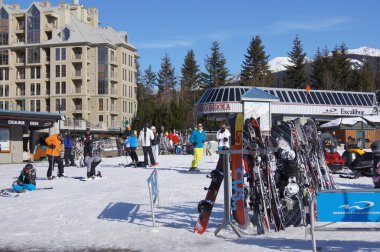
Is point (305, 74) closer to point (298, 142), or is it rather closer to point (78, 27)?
point (78, 27)

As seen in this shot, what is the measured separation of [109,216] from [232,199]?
281 centimetres

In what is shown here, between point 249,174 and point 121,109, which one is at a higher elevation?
point 121,109

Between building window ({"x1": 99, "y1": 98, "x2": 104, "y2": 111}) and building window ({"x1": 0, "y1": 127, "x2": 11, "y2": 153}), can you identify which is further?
building window ({"x1": 99, "y1": 98, "x2": 104, "y2": 111})

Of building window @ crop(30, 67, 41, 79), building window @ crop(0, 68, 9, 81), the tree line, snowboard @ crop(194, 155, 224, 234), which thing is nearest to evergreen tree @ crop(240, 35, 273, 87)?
the tree line

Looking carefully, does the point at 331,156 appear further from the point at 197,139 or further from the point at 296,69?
the point at 296,69

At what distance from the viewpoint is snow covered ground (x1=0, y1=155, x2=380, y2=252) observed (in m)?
6.93

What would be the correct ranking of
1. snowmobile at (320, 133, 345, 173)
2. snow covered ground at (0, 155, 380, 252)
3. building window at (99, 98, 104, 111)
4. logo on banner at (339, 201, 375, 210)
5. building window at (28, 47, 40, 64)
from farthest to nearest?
building window at (28, 47, 40, 64) → building window at (99, 98, 104, 111) → snowmobile at (320, 133, 345, 173) → snow covered ground at (0, 155, 380, 252) → logo on banner at (339, 201, 375, 210)

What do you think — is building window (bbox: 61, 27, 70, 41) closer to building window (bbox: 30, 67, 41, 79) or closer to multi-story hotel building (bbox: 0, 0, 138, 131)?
multi-story hotel building (bbox: 0, 0, 138, 131)

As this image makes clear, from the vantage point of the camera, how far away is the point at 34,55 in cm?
7938

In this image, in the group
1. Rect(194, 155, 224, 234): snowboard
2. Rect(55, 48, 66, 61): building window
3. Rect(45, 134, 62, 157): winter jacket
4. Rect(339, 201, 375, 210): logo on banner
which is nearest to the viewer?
Rect(339, 201, 375, 210): logo on banner

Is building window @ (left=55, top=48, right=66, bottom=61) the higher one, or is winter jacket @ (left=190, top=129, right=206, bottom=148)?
building window @ (left=55, top=48, right=66, bottom=61)

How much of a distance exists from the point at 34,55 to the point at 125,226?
75595mm

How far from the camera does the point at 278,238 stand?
721 centimetres

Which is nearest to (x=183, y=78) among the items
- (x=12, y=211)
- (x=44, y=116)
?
(x=44, y=116)
